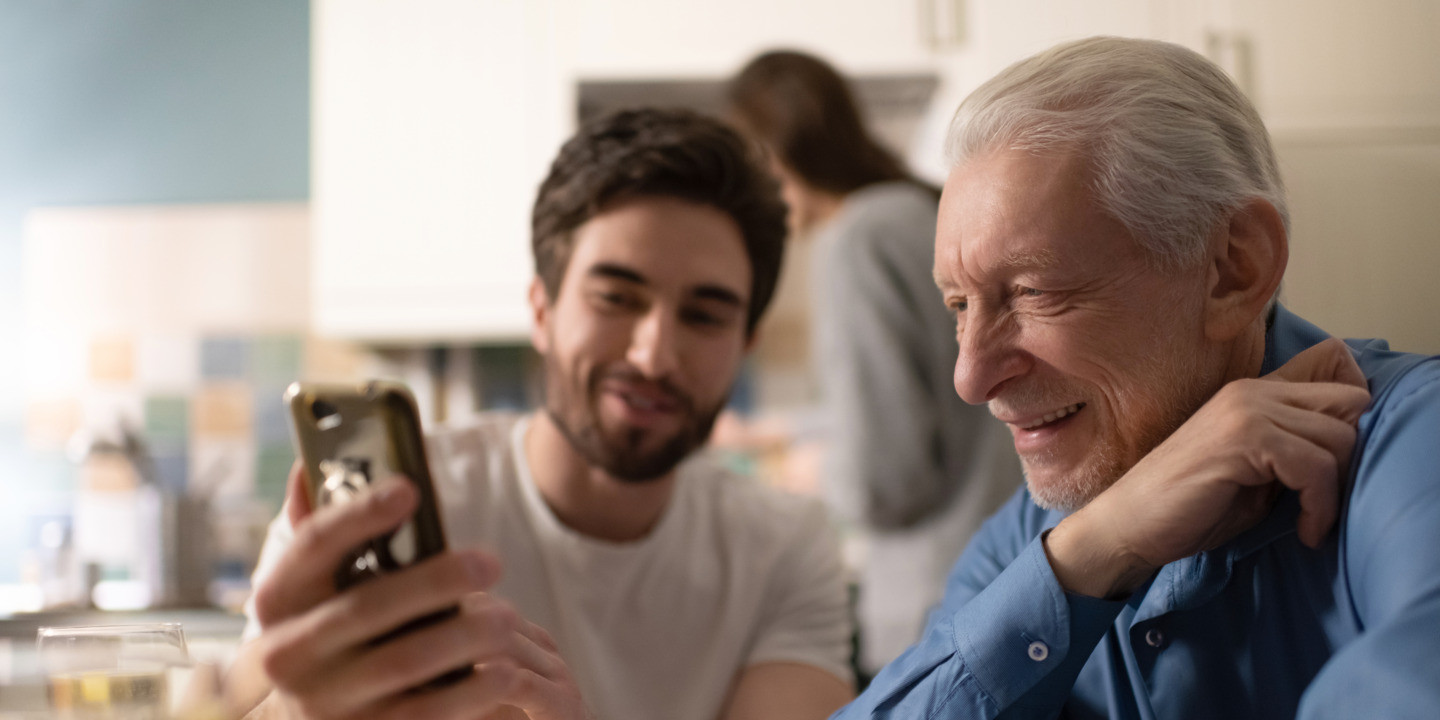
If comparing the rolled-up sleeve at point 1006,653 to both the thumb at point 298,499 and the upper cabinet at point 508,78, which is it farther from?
the upper cabinet at point 508,78

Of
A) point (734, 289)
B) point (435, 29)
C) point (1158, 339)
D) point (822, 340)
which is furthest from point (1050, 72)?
point (435, 29)

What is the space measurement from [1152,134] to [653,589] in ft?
2.58

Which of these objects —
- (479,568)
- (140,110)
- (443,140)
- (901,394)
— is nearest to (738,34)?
(443,140)

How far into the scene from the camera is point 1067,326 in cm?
73

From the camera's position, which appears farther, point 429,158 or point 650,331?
point 429,158

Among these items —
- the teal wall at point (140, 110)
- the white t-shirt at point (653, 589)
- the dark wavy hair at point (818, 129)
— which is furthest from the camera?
the teal wall at point (140, 110)

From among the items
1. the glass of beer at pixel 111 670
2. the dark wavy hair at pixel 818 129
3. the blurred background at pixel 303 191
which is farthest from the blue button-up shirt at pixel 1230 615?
the blurred background at pixel 303 191

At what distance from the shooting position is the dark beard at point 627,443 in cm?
122

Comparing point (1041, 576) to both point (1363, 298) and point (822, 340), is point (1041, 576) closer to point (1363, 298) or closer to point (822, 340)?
point (1363, 298)

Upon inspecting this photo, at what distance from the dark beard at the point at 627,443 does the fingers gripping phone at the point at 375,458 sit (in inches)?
26.3

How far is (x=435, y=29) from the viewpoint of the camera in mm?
2477

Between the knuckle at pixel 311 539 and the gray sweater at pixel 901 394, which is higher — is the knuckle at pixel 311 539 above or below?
above

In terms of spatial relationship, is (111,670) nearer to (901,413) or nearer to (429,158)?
(901,413)

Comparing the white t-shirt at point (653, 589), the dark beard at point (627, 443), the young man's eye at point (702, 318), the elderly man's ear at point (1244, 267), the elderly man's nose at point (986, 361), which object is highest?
the elderly man's ear at point (1244, 267)
